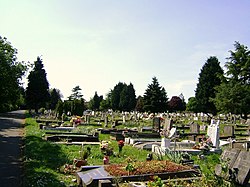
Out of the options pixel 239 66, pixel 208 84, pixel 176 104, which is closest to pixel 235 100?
pixel 239 66

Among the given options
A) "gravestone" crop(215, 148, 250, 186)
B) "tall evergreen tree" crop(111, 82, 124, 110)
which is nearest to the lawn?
"gravestone" crop(215, 148, 250, 186)

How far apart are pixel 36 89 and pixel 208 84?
1341 inches

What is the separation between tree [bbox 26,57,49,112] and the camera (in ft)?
206

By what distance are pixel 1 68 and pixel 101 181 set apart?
15.9 metres

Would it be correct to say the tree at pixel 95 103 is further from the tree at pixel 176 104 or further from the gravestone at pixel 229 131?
the gravestone at pixel 229 131

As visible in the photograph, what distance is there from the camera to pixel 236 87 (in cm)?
3953

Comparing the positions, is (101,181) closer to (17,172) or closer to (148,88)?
(17,172)

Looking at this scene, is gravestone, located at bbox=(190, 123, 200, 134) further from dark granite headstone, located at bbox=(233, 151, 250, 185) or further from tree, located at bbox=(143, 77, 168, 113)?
tree, located at bbox=(143, 77, 168, 113)

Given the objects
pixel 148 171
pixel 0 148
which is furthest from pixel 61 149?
pixel 148 171

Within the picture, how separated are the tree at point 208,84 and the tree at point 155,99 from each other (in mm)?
6601

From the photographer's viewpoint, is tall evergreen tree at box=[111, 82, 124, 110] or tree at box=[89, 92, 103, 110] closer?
tall evergreen tree at box=[111, 82, 124, 110]

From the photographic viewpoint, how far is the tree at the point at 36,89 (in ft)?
206

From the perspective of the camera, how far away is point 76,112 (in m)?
40.8

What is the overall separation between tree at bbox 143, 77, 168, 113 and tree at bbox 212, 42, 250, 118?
576 inches
